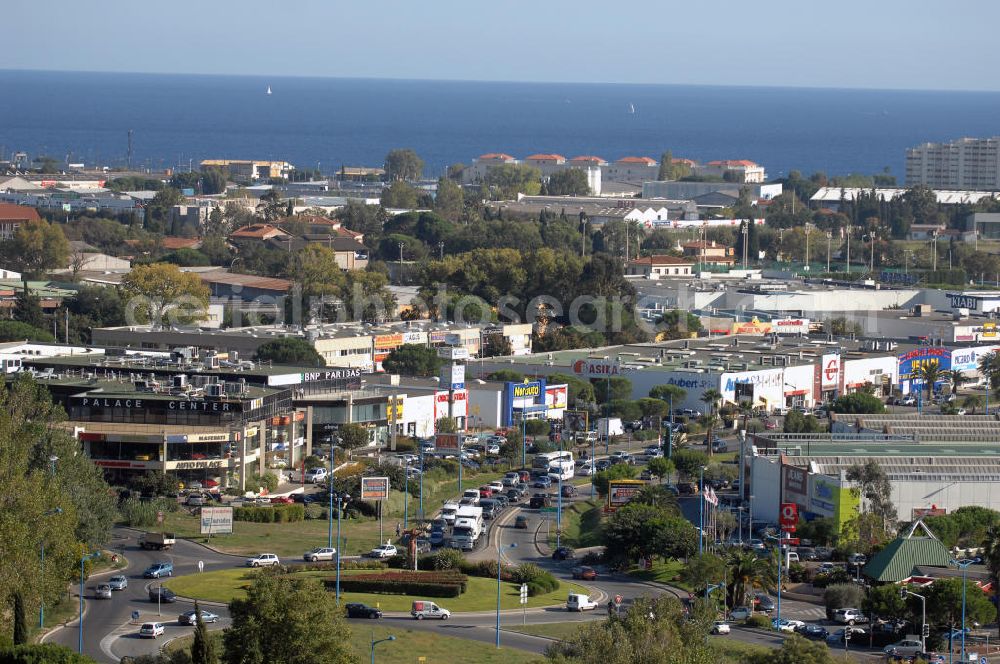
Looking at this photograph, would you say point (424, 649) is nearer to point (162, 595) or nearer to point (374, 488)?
point (162, 595)

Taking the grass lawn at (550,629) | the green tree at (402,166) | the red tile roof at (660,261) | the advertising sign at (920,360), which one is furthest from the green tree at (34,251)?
the green tree at (402,166)

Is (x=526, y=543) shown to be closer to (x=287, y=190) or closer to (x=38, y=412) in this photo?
(x=38, y=412)

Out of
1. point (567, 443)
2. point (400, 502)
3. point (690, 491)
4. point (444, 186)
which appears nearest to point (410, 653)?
point (400, 502)

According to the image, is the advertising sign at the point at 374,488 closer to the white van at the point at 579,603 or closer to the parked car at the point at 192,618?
the white van at the point at 579,603

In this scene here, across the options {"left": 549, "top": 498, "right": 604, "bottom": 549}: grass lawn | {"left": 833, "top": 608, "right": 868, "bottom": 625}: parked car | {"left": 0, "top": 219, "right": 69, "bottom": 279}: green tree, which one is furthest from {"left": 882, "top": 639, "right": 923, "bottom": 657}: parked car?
{"left": 0, "top": 219, "right": 69, "bottom": 279}: green tree

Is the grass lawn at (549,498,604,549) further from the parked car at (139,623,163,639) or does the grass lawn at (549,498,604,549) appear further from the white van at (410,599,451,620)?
the parked car at (139,623,163,639)

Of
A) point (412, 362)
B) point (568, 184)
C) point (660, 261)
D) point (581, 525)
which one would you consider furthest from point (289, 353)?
point (568, 184)
